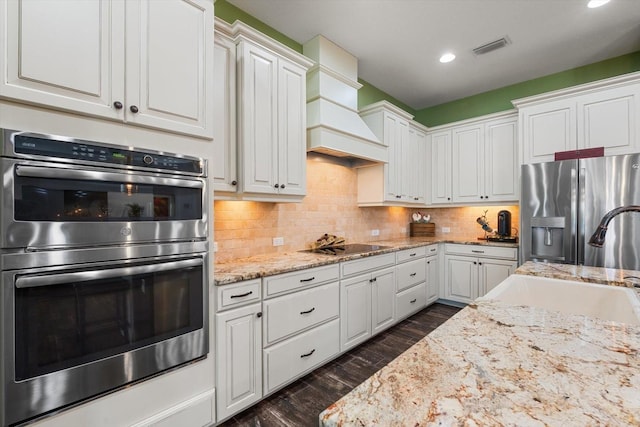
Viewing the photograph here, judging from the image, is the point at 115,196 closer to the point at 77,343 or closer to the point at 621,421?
the point at 77,343

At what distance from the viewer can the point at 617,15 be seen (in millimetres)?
2580

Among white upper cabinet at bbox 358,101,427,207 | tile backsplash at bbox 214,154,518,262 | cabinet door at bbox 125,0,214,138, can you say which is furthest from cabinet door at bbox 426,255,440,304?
cabinet door at bbox 125,0,214,138

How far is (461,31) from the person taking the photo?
281 cm

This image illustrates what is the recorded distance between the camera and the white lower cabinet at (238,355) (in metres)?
1.74

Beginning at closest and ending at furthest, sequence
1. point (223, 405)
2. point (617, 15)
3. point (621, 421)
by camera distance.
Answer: point (621, 421)
point (223, 405)
point (617, 15)

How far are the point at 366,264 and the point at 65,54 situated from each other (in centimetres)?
251

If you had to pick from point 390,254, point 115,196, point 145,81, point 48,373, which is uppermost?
point 145,81

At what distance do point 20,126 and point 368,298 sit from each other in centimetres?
268

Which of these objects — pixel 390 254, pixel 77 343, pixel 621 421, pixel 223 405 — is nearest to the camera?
pixel 621 421

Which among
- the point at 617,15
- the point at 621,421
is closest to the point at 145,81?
the point at 621,421

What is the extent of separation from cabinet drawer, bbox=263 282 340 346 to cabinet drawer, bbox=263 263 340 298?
1.9 inches

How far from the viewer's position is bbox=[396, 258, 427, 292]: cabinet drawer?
3332 mm

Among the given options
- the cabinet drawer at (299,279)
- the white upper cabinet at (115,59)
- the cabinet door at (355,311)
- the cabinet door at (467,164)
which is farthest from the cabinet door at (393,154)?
the white upper cabinet at (115,59)

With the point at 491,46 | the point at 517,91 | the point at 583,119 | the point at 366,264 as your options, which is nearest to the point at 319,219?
the point at 366,264
